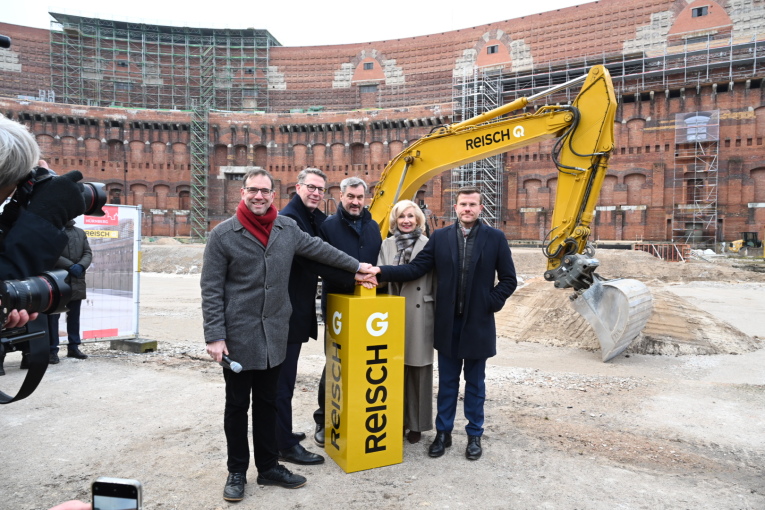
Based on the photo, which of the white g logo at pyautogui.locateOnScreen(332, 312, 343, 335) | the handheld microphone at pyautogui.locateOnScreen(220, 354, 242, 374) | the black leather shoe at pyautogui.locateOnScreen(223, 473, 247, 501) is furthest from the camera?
the white g logo at pyautogui.locateOnScreen(332, 312, 343, 335)

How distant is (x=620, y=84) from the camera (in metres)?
33.1

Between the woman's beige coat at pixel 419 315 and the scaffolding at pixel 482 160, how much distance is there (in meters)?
30.4

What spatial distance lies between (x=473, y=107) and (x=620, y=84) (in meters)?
9.99

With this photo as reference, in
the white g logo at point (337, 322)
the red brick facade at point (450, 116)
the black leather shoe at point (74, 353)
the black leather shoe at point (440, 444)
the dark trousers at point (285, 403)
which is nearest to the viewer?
the white g logo at point (337, 322)

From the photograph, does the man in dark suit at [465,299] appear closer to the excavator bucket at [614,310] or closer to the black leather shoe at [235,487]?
the black leather shoe at [235,487]

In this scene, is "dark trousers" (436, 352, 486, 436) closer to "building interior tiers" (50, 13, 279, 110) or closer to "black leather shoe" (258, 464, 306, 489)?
"black leather shoe" (258, 464, 306, 489)

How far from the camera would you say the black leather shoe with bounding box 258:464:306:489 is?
339 cm

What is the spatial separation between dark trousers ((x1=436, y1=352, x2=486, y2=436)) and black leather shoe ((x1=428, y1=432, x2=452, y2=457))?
52 mm

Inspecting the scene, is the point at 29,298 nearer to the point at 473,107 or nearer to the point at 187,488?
the point at 187,488

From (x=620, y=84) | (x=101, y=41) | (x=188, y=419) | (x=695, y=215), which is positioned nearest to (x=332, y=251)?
(x=188, y=419)

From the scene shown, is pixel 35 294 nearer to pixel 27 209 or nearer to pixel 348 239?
pixel 27 209

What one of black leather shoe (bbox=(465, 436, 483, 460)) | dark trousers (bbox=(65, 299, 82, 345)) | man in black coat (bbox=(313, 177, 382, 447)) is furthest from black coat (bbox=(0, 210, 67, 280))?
dark trousers (bbox=(65, 299, 82, 345))

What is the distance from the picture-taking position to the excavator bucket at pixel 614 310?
24.3 feet

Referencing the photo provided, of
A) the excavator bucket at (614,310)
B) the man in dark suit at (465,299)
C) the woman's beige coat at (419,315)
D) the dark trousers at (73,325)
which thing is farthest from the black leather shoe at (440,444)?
the dark trousers at (73,325)
